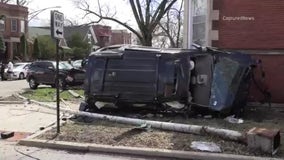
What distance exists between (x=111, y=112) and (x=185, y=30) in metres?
4.21

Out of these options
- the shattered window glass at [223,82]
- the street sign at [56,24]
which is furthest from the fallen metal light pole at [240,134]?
the street sign at [56,24]

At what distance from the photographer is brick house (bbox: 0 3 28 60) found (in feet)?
214

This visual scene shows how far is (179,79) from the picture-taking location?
12734 millimetres

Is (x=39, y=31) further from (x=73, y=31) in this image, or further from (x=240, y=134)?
(x=240, y=134)

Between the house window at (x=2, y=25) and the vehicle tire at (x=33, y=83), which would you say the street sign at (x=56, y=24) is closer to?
the vehicle tire at (x=33, y=83)

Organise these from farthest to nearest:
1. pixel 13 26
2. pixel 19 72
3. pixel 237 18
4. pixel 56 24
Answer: pixel 13 26, pixel 19 72, pixel 237 18, pixel 56 24

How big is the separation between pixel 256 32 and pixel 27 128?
7010 millimetres

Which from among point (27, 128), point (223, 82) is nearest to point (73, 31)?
point (223, 82)

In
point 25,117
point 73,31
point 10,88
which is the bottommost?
point 10,88

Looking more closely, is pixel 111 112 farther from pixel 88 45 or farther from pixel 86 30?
pixel 86 30

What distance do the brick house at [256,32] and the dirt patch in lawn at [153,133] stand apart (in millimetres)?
1652

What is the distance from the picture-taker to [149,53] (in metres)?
13.1

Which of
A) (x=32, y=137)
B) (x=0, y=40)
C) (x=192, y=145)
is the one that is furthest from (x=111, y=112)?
(x=0, y=40)

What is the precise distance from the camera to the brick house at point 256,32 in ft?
47.7
